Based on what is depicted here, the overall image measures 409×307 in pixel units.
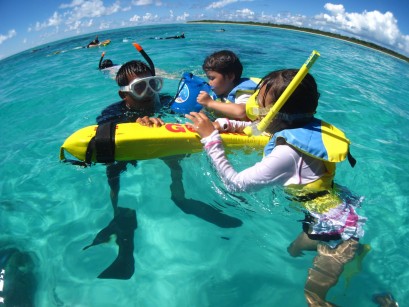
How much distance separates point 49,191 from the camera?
4.38 m

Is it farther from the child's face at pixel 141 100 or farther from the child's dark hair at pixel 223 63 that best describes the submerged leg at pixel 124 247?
the child's dark hair at pixel 223 63

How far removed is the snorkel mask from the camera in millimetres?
3600

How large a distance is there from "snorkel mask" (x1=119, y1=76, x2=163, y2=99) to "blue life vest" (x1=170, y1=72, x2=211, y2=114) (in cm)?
45

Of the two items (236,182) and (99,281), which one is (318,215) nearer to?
(236,182)

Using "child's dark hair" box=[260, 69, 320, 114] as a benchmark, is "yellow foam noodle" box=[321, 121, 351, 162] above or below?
below

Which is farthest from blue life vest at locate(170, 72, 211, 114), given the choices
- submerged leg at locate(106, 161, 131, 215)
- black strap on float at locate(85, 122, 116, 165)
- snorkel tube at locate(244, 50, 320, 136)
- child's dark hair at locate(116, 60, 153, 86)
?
snorkel tube at locate(244, 50, 320, 136)

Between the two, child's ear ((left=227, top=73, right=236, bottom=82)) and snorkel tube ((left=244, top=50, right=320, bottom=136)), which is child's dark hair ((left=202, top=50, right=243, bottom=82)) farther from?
snorkel tube ((left=244, top=50, right=320, bottom=136))

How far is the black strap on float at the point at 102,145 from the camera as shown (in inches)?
104

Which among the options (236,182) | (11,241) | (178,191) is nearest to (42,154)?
(11,241)

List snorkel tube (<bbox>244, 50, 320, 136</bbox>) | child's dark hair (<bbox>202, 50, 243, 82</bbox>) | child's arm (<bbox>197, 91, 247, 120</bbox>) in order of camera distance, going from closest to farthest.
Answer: snorkel tube (<bbox>244, 50, 320, 136</bbox>)
child's arm (<bbox>197, 91, 247, 120</bbox>)
child's dark hair (<bbox>202, 50, 243, 82</bbox>)

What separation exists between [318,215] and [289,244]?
0.84 m

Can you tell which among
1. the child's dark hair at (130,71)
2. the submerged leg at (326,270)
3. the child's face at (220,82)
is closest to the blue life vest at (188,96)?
the child's face at (220,82)

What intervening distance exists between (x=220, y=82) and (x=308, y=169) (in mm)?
2330

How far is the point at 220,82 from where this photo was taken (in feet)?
14.0
